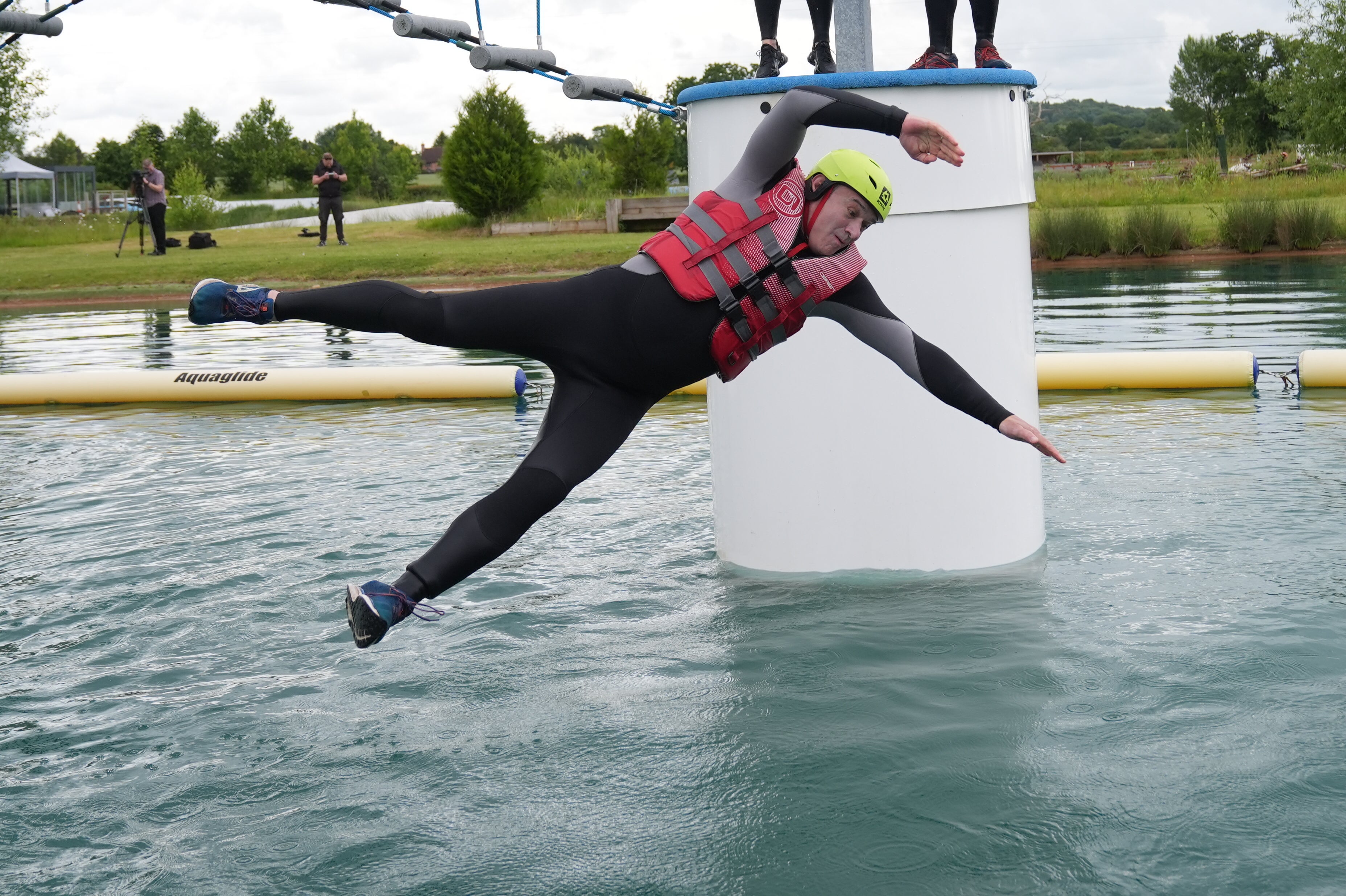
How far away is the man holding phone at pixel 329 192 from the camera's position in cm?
2678

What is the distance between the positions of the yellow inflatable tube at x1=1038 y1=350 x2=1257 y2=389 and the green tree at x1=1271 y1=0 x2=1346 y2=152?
1149 inches

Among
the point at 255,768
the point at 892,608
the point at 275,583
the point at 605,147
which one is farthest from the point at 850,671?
the point at 605,147

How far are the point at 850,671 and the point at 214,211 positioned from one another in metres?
44.6

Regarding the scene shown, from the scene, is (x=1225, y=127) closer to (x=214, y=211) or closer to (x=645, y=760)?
(x=214, y=211)

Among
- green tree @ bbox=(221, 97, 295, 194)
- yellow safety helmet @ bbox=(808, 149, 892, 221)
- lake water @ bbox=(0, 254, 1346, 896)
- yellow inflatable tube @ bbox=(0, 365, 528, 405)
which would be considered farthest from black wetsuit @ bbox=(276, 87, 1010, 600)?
green tree @ bbox=(221, 97, 295, 194)

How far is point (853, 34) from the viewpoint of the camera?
241 inches

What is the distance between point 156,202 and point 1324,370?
79.1 feet

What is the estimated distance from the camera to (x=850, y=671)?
4957 mm

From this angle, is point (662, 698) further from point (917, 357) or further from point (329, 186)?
point (329, 186)

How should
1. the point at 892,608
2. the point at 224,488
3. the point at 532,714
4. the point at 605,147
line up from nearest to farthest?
1. the point at 532,714
2. the point at 892,608
3. the point at 224,488
4. the point at 605,147

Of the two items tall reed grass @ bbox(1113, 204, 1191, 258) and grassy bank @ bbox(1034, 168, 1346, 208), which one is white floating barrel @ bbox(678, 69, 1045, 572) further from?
grassy bank @ bbox(1034, 168, 1346, 208)

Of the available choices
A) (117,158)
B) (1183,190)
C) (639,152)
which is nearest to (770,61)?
(1183,190)

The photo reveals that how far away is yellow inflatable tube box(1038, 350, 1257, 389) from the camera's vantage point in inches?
413

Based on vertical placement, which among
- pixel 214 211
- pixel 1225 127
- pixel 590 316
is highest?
pixel 1225 127
